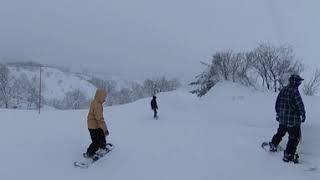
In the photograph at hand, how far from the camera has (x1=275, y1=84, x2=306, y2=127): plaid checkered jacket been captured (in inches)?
406

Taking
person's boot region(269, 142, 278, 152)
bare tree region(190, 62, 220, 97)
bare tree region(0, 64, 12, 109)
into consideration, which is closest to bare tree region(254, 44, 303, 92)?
bare tree region(190, 62, 220, 97)

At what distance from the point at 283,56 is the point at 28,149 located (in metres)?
31.3

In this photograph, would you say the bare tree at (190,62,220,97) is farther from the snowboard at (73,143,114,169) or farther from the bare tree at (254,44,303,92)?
the snowboard at (73,143,114,169)

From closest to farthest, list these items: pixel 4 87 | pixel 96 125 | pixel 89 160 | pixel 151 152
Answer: pixel 89 160 < pixel 96 125 < pixel 151 152 < pixel 4 87

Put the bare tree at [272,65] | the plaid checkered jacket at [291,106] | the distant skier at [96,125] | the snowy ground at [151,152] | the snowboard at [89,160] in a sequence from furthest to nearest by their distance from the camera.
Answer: the bare tree at [272,65] → the distant skier at [96,125] → the snowboard at [89,160] → the plaid checkered jacket at [291,106] → the snowy ground at [151,152]

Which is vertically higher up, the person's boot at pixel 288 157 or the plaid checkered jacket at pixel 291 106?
the plaid checkered jacket at pixel 291 106

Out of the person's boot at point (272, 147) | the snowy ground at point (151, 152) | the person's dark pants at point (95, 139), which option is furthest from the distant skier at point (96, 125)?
the person's boot at point (272, 147)

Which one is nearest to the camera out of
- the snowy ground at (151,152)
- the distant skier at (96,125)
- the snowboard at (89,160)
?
the snowy ground at (151,152)

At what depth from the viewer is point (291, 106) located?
411 inches

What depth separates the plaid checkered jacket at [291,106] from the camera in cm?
1031

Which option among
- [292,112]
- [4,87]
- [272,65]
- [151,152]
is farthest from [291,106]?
[4,87]

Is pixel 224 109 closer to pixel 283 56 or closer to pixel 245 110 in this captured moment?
pixel 245 110

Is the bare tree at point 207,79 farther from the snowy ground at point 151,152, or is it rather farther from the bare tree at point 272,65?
the snowy ground at point 151,152

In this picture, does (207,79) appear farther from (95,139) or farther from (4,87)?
(4,87)
